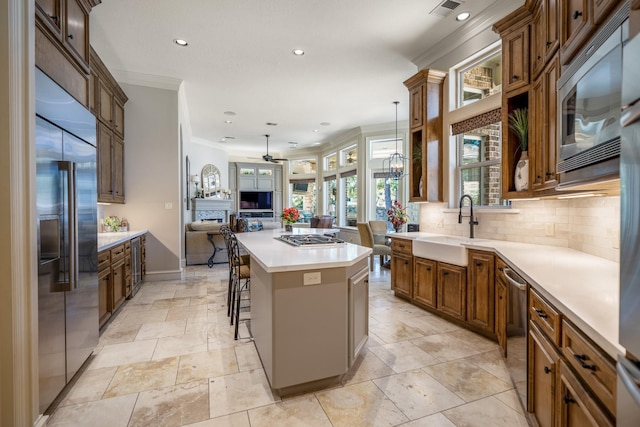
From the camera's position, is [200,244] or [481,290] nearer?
[481,290]

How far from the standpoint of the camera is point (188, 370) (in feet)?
7.71

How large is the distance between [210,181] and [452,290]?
8164mm

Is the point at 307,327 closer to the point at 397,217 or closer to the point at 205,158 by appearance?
the point at 397,217

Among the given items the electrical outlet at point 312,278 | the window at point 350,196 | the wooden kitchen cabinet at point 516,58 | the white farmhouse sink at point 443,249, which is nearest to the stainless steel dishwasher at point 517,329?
the white farmhouse sink at point 443,249

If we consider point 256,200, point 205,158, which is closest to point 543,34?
point 205,158

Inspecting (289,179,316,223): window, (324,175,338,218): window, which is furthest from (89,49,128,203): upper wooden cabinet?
(289,179,316,223): window

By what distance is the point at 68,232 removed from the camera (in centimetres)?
194

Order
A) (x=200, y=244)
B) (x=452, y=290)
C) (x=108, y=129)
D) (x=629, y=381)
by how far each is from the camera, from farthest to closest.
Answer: (x=200, y=244) < (x=108, y=129) < (x=452, y=290) < (x=629, y=381)

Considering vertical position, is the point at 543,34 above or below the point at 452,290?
above

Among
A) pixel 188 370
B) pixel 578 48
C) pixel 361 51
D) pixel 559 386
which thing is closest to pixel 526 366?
pixel 559 386

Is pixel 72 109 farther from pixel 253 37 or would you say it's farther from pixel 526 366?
pixel 526 366

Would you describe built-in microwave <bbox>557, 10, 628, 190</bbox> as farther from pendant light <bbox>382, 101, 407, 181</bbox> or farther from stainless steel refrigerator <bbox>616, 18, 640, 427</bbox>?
pendant light <bbox>382, 101, 407, 181</bbox>

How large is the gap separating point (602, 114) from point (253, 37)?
358 centimetres

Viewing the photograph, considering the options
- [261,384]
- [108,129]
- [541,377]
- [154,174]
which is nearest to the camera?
[541,377]
